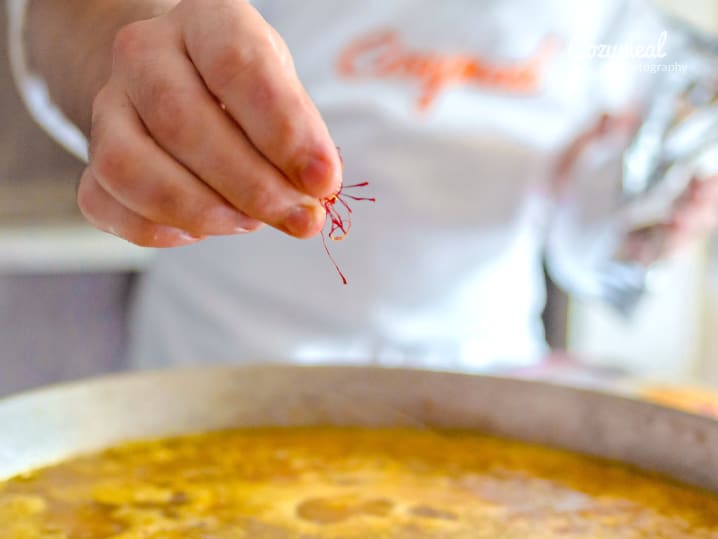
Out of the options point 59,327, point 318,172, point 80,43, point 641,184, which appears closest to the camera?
point 318,172

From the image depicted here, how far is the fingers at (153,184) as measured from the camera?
0.35m

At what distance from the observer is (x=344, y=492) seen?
0.54 metres

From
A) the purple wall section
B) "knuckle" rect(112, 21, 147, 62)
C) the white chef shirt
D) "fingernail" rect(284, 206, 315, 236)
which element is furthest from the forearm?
the purple wall section

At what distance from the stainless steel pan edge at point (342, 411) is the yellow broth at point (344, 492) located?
0.01 m

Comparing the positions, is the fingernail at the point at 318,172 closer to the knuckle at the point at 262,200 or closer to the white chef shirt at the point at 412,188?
the knuckle at the point at 262,200

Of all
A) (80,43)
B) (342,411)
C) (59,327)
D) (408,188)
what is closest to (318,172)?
(80,43)

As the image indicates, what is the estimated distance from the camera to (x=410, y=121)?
1077mm

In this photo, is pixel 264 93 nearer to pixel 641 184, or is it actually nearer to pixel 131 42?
pixel 131 42

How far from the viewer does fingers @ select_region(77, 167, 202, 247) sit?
0.37m

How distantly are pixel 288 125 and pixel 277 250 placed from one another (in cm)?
74

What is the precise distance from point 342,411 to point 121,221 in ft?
0.95

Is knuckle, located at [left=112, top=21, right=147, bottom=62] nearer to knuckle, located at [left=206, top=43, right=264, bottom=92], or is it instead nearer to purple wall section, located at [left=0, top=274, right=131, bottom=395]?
knuckle, located at [left=206, top=43, right=264, bottom=92]

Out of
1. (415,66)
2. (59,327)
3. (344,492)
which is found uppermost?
(415,66)

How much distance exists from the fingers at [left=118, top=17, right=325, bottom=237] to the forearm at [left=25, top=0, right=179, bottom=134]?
51 mm
